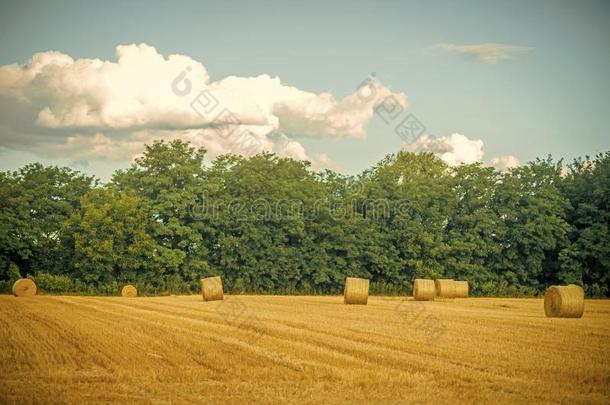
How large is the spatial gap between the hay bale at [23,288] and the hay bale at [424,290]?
23794 millimetres

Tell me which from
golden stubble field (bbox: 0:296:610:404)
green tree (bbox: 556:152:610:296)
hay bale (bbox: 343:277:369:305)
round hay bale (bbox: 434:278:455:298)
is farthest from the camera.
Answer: green tree (bbox: 556:152:610:296)

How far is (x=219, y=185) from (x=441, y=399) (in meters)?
51.1

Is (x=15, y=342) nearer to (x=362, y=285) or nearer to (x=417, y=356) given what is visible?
(x=417, y=356)

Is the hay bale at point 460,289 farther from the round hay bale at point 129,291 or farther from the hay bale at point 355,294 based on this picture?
the round hay bale at point 129,291

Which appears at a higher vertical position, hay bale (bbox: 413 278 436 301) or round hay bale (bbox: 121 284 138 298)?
hay bale (bbox: 413 278 436 301)

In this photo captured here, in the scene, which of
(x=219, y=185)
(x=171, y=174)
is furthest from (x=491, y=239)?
(x=171, y=174)

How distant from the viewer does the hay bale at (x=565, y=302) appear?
1207 inches

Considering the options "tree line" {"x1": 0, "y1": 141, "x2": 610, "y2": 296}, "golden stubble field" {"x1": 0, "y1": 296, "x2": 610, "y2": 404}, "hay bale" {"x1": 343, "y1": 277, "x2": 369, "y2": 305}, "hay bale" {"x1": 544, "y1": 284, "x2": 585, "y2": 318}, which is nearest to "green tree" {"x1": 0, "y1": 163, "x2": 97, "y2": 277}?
"tree line" {"x1": 0, "y1": 141, "x2": 610, "y2": 296}

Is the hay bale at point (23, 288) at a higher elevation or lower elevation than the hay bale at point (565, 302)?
lower

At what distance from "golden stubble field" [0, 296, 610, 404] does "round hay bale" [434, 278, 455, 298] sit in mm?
19007

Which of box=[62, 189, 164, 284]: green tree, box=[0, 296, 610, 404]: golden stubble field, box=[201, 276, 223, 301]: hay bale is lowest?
box=[0, 296, 610, 404]: golden stubble field

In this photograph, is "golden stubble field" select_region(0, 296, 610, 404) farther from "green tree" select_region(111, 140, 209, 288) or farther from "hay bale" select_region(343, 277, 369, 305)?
"green tree" select_region(111, 140, 209, 288)

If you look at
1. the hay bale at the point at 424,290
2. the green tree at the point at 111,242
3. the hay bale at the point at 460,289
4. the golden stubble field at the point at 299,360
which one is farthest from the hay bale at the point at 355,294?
the green tree at the point at 111,242

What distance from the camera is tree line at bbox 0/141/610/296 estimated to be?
190 feet
